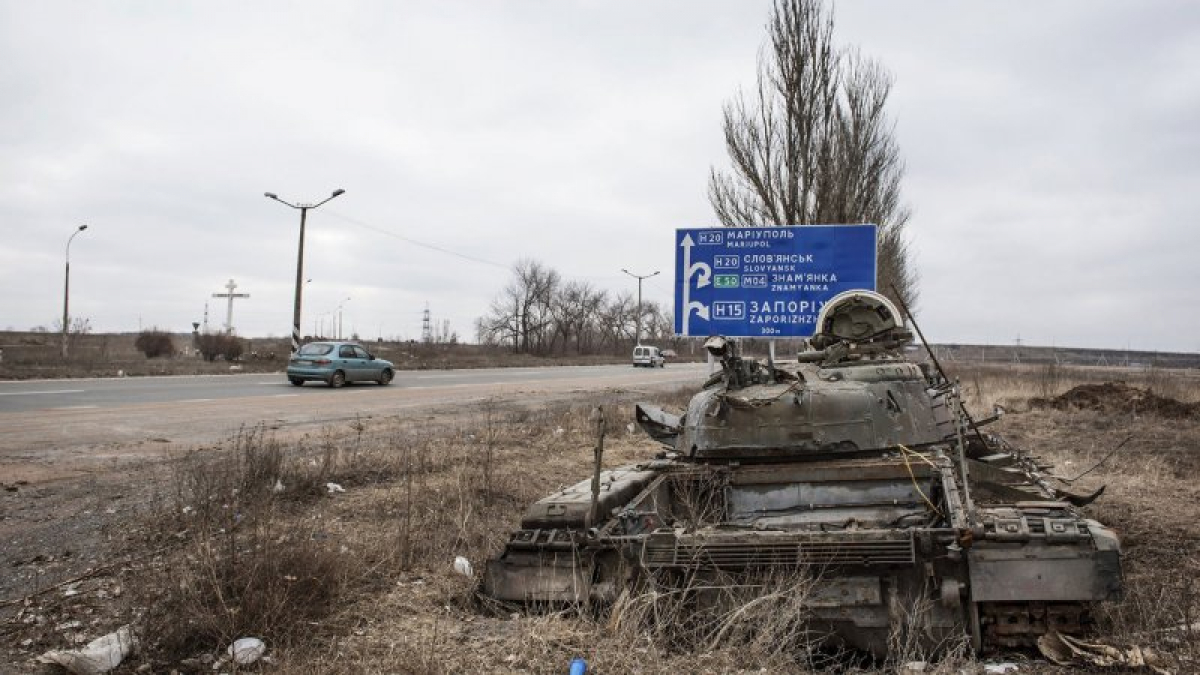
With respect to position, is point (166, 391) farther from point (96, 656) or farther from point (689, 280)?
point (96, 656)

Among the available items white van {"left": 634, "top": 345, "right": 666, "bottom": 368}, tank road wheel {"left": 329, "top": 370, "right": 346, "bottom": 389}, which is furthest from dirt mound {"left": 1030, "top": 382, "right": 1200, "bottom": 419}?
white van {"left": 634, "top": 345, "right": 666, "bottom": 368}

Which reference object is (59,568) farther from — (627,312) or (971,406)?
(627,312)

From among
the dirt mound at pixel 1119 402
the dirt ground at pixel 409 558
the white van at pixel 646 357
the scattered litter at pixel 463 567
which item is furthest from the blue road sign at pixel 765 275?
the white van at pixel 646 357

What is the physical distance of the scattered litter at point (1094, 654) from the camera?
12.8ft

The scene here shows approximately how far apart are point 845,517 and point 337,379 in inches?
847

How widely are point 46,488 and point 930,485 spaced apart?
25.9ft

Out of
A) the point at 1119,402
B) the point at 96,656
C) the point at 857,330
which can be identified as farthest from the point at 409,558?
the point at 1119,402

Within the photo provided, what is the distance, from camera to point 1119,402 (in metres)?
20.2

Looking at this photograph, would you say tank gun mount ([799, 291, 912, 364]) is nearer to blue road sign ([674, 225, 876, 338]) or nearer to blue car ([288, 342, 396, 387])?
blue road sign ([674, 225, 876, 338])

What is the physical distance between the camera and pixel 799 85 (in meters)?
20.7

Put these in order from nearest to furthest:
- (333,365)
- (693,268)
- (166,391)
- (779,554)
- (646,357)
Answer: (779,554) < (693,268) < (166,391) < (333,365) < (646,357)

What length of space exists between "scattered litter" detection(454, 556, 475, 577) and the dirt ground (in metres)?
0.10

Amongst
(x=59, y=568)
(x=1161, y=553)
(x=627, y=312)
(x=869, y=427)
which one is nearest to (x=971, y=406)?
(x=1161, y=553)

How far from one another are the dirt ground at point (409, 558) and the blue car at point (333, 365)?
473 inches
